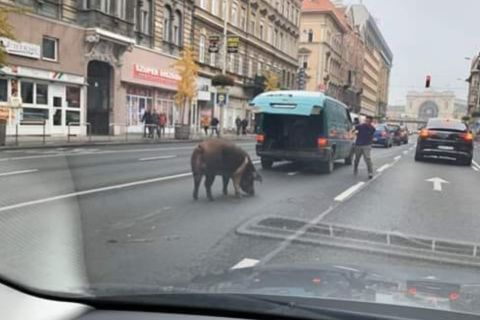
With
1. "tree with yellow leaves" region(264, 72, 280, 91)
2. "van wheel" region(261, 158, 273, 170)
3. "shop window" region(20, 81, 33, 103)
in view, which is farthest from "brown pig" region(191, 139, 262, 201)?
"tree with yellow leaves" region(264, 72, 280, 91)

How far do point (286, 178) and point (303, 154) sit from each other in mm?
2019

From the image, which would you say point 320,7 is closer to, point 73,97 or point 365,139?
point 73,97

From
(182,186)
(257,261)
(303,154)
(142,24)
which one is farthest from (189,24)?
(257,261)

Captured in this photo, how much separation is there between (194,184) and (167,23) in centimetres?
2907

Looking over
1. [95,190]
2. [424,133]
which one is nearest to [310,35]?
[424,133]

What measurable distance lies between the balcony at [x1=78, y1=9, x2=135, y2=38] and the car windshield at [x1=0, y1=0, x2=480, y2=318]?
91mm

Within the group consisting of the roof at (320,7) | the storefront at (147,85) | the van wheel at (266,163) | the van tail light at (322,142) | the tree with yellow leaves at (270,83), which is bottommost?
the van wheel at (266,163)

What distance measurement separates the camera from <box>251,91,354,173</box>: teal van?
15273 mm

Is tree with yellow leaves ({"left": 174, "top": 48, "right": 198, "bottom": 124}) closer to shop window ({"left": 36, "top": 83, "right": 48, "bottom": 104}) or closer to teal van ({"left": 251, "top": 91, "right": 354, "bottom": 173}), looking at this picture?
shop window ({"left": 36, "top": 83, "right": 48, "bottom": 104})

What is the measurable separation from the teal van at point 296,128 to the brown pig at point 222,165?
5.54 metres

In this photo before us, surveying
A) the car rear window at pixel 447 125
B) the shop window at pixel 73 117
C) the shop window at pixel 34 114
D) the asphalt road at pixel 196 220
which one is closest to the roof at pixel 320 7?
the shop window at pixel 73 117

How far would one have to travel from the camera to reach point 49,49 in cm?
2653

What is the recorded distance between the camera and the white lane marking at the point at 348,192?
411 inches

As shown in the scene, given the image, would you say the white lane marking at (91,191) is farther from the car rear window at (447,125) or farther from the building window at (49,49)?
the building window at (49,49)
